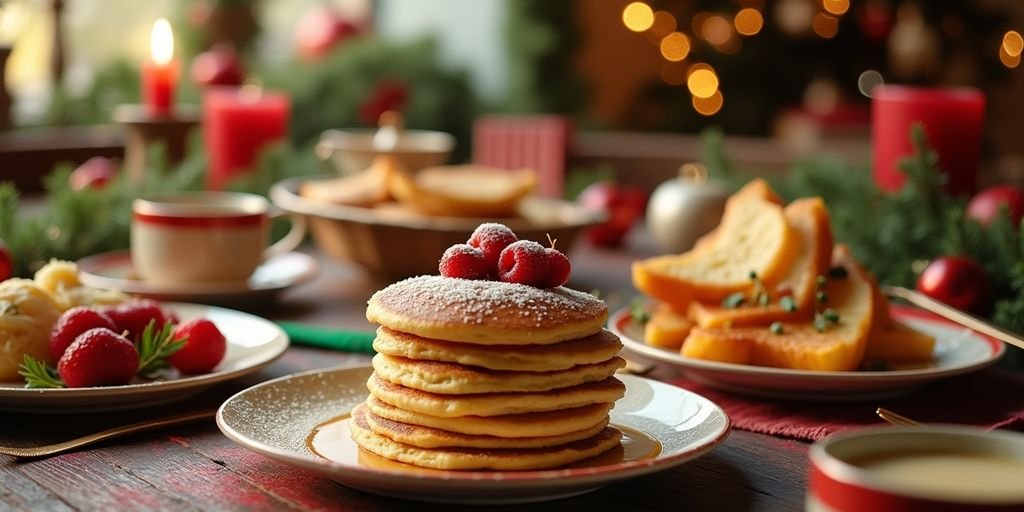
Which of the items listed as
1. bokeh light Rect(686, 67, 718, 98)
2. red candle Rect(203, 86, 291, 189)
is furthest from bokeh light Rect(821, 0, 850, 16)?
red candle Rect(203, 86, 291, 189)

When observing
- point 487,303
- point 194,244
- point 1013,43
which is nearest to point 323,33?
point 194,244

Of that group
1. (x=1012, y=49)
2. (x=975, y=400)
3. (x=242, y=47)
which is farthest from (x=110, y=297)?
(x=1012, y=49)

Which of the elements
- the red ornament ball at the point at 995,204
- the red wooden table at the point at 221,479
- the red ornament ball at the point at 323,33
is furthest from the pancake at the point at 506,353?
the red ornament ball at the point at 323,33

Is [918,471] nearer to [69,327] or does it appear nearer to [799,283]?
[799,283]

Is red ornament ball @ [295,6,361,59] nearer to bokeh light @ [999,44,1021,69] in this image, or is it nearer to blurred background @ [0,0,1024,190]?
blurred background @ [0,0,1024,190]

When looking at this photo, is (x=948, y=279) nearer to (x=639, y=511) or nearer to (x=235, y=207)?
(x=639, y=511)

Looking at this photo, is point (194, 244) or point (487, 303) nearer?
point (487, 303)

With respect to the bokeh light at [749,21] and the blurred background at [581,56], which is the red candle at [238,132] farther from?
the bokeh light at [749,21]
